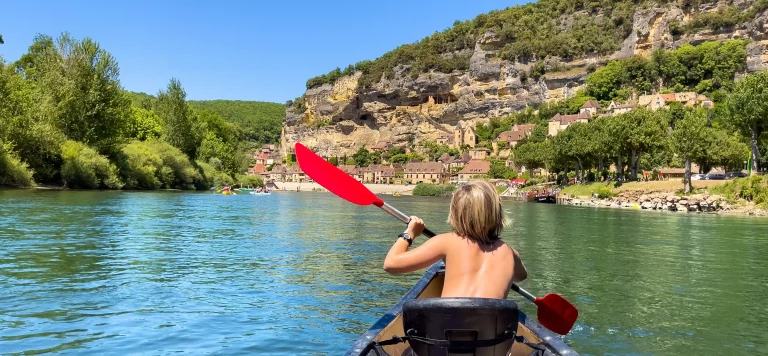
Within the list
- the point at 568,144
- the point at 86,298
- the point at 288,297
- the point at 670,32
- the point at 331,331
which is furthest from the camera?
the point at 670,32

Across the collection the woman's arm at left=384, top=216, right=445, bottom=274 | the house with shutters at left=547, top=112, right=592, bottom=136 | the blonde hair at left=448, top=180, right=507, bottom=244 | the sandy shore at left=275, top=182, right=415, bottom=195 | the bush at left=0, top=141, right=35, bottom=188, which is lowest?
the sandy shore at left=275, top=182, right=415, bottom=195

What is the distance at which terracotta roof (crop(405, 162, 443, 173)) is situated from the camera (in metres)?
110

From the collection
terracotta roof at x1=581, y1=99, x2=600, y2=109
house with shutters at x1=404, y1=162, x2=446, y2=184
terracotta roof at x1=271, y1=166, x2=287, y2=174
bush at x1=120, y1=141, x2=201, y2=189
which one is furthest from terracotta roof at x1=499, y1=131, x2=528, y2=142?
bush at x1=120, y1=141, x2=201, y2=189

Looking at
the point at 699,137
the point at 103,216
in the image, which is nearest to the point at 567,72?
the point at 699,137

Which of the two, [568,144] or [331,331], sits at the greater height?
[568,144]

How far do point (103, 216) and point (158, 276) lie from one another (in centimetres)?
1295

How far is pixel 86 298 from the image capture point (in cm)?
859

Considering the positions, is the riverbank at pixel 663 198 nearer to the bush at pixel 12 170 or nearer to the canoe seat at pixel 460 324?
the canoe seat at pixel 460 324

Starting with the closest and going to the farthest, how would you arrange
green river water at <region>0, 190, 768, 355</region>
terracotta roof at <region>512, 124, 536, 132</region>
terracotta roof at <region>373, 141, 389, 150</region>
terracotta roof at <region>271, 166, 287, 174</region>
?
green river water at <region>0, 190, 768, 355</region> → terracotta roof at <region>512, 124, 536, 132</region> → terracotta roof at <region>373, 141, 389, 150</region> → terracotta roof at <region>271, 166, 287, 174</region>

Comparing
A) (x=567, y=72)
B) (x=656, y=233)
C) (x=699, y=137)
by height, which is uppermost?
(x=567, y=72)

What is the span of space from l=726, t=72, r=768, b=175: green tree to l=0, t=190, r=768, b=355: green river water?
28.3m

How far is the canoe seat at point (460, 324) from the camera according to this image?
3.09 meters

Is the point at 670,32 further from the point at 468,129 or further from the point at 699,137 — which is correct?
the point at 699,137

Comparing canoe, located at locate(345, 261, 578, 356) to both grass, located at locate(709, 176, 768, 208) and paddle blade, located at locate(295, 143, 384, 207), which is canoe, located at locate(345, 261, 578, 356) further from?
grass, located at locate(709, 176, 768, 208)
